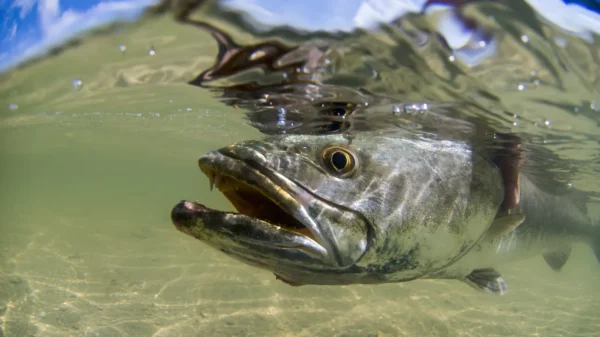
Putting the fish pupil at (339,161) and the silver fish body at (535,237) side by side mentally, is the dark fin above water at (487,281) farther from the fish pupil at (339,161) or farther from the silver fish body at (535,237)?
the fish pupil at (339,161)

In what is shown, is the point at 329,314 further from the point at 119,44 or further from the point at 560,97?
the point at 119,44

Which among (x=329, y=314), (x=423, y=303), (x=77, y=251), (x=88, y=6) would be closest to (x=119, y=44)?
(x=88, y=6)

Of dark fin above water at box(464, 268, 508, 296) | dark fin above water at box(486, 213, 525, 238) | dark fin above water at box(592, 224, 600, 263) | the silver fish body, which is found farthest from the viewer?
dark fin above water at box(592, 224, 600, 263)

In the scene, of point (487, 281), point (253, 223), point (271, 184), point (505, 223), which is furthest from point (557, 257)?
point (253, 223)

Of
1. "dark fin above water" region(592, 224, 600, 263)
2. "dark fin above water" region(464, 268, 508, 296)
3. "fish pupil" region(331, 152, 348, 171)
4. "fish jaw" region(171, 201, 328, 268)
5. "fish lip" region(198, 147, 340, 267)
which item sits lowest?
"dark fin above water" region(592, 224, 600, 263)

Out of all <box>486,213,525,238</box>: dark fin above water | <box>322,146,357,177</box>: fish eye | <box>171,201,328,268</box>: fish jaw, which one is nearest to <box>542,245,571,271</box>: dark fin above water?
<box>486,213,525,238</box>: dark fin above water

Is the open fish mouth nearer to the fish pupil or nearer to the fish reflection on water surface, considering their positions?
the fish reflection on water surface

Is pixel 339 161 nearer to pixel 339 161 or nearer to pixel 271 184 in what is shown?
pixel 339 161
